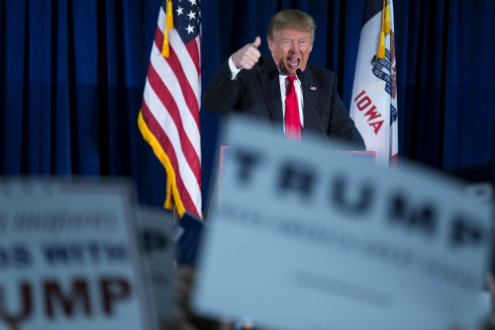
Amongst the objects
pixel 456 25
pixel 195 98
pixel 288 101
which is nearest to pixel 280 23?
pixel 288 101

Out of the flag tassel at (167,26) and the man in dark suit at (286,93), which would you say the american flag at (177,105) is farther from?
the man in dark suit at (286,93)

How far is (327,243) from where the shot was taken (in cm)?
46

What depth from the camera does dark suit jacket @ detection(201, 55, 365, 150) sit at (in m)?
2.14

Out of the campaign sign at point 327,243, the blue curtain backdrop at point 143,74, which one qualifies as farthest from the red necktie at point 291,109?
the campaign sign at point 327,243

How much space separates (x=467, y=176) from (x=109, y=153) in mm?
3078

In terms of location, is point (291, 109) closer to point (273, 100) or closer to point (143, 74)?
point (273, 100)

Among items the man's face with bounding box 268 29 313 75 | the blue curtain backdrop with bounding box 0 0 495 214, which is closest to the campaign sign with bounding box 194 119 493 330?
the man's face with bounding box 268 29 313 75

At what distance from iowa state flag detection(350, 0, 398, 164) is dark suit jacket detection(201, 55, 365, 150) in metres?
1.13

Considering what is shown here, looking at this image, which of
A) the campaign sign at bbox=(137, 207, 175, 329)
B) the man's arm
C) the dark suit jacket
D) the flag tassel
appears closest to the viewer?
the campaign sign at bbox=(137, 207, 175, 329)

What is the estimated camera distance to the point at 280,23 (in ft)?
7.18

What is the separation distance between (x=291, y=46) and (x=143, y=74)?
1691 millimetres

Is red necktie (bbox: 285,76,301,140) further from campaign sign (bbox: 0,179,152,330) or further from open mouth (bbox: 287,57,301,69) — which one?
campaign sign (bbox: 0,179,152,330)

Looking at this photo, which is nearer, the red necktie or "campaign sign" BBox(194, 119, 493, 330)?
"campaign sign" BBox(194, 119, 493, 330)

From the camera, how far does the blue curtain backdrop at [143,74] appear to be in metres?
3.41
